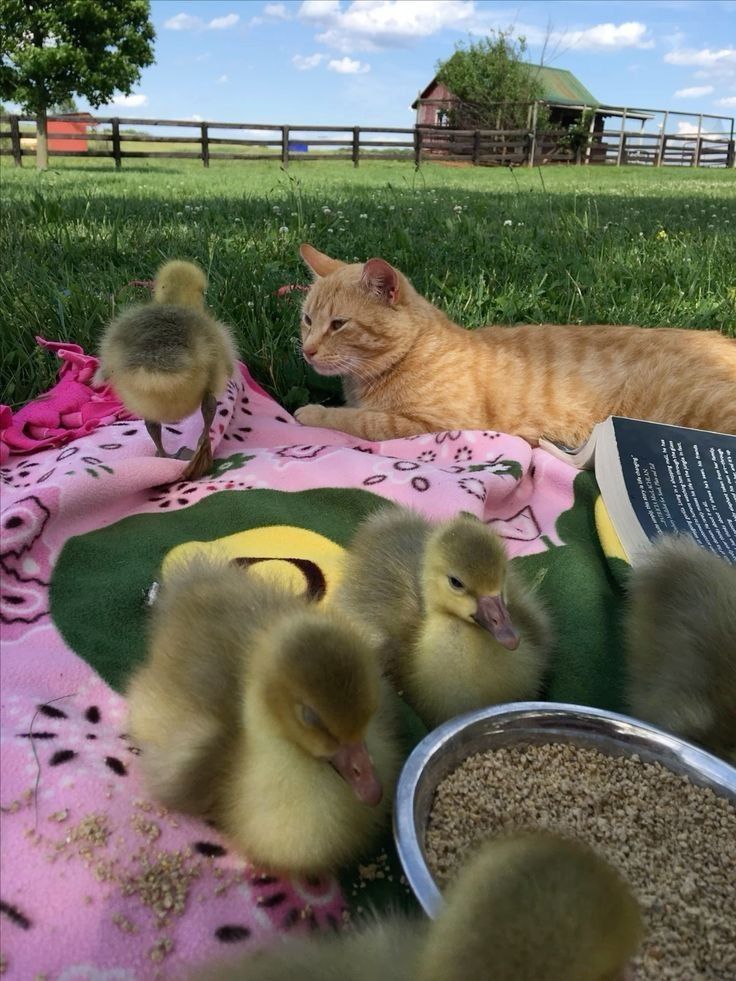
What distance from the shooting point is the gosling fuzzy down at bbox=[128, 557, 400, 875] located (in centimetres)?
95

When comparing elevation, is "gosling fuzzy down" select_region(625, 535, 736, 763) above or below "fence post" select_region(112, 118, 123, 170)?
below

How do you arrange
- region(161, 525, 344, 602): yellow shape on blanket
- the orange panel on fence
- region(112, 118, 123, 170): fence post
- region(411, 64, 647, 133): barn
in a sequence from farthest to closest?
1. region(411, 64, 647, 133): barn
2. the orange panel on fence
3. region(112, 118, 123, 170): fence post
4. region(161, 525, 344, 602): yellow shape on blanket

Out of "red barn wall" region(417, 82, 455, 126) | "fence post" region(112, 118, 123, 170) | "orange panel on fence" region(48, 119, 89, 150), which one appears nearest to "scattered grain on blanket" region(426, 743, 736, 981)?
"fence post" region(112, 118, 123, 170)

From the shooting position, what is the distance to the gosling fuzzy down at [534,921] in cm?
59

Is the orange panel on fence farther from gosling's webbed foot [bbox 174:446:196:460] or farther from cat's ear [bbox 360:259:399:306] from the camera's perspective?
gosling's webbed foot [bbox 174:446:196:460]

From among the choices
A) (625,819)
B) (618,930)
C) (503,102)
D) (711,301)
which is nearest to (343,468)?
(625,819)

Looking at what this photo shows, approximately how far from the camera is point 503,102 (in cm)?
2855

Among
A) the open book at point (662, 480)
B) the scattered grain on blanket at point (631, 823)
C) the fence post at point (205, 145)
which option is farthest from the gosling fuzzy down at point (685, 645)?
the fence post at point (205, 145)

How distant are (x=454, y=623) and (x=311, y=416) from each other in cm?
130

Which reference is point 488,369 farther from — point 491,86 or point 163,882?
point 491,86

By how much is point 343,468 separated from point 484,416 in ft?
2.83

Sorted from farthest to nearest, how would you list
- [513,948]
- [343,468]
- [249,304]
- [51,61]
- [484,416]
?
[51,61], [249,304], [484,416], [343,468], [513,948]

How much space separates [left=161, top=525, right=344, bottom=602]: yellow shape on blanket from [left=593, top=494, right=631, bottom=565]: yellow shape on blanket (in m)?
0.60

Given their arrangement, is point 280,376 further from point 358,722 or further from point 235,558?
point 358,722
